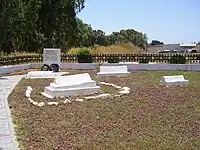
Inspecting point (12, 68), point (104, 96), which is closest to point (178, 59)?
point (12, 68)

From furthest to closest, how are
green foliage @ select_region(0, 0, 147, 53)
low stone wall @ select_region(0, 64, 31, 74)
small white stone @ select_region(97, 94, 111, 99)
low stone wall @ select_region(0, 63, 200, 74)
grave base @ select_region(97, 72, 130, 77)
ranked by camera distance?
green foliage @ select_region(0, 0, 147, 53), low stone wall @ select_region(0, 63, 200, 74), low stone wall @ select_region(0, 64, 31, 74), grave base @ select_region(97, 72, 130, 77), small white stone @ select_region(97, 94, 111, 99)

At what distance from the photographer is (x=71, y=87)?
11805mm

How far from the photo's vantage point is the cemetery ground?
6.27m

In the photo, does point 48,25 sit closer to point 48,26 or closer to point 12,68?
point 48,26

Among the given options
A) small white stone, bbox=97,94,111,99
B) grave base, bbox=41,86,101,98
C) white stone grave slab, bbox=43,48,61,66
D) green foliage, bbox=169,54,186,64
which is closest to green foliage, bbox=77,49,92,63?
white stone grave slab, bbox=43,48,61,66

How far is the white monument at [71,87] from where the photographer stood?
11547 mm

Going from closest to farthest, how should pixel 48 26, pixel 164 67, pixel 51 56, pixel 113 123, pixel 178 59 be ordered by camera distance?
pixel 113 123
pixel 51 56
pixel 164 67
pixel 178 59
pixel 48 26

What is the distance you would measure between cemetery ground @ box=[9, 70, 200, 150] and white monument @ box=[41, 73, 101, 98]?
39cm

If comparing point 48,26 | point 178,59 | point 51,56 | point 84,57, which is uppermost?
point 48,26

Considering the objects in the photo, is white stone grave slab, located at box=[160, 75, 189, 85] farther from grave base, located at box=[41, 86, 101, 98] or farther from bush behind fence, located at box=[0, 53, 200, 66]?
bush behind fence, located at box=[0, 53, 200, 66]

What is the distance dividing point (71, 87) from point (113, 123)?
4.26m

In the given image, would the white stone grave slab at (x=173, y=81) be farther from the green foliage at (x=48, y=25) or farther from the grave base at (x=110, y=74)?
the green foliage at (x=48, y=25)

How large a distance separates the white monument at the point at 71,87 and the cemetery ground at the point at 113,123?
0.39 meters

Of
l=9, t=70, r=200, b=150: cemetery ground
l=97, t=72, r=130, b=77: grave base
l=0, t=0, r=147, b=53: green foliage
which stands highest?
l=0, t=0, r=147, b=53: green foliage
